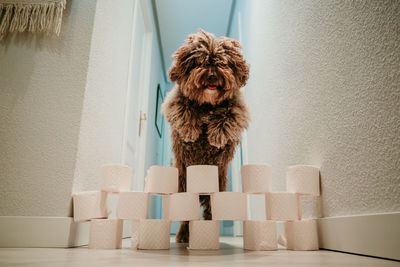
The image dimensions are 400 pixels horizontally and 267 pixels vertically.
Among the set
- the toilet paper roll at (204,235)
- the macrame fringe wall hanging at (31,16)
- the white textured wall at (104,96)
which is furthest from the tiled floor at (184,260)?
the macrame fringe wall hanging at (31,16)

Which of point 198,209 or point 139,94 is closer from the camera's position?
point 198,209

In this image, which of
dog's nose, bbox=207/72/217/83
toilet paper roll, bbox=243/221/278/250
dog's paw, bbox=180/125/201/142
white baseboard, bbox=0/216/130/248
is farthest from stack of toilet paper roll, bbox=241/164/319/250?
white baseboard, bbox=0/216/130/248

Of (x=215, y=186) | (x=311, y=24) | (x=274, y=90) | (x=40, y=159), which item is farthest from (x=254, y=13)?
(x=40, y=159)

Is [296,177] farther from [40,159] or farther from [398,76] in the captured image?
[40,159]

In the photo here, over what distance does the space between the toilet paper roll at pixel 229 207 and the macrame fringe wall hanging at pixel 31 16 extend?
107 centimetres

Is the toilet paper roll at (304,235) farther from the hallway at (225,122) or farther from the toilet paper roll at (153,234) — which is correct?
the toilet paper roll at (153,234)

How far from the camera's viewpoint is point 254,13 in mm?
2256

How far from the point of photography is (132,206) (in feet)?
3.56

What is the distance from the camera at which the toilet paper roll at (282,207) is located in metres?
1.11

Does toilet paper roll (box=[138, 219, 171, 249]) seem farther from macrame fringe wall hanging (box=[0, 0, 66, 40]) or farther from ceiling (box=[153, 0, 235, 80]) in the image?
ceiling (box=[153, 0, 235, 80])

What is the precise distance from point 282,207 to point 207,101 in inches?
20.5

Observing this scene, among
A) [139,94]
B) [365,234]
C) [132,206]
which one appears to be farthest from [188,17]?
[365,234]

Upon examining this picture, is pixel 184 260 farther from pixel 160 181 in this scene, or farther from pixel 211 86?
pixel 211 86

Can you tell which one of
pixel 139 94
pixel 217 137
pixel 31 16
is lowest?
pixel 217 137
